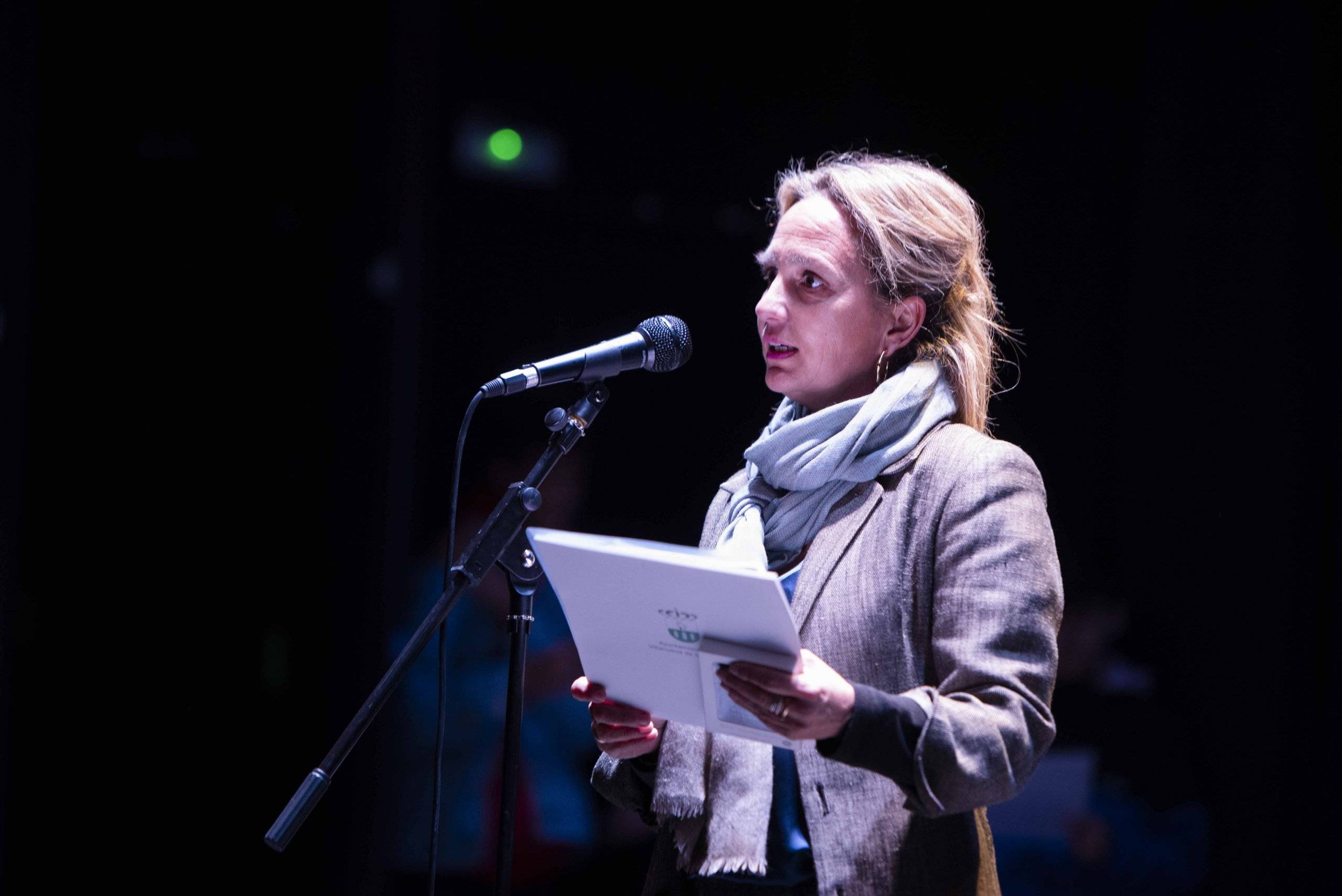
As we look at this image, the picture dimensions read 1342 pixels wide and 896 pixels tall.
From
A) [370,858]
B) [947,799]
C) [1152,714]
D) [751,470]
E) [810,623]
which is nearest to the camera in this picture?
[947,799]

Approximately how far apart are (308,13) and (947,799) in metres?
2.42

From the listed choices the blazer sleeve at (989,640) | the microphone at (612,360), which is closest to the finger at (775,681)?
the blazer sleeve at (989,640)

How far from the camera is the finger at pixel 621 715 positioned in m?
1.30

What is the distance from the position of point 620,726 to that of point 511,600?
0.71 ft

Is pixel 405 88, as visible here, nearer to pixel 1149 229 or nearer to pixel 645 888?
pixel 1149 229

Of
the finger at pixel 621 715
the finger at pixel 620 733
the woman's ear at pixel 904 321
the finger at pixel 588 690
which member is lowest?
the finger at pixel 620 733

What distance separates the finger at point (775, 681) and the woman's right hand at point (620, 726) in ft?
0.89

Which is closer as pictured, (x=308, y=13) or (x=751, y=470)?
(x=751, y=470)

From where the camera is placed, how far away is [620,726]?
4.43 feet

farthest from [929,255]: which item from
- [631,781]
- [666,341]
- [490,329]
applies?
[490,329]

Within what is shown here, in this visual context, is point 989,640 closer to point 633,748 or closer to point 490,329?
point 633,748

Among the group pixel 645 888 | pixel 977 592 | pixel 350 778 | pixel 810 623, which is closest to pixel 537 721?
pixel 350 778

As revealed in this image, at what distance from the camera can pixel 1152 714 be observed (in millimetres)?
2432

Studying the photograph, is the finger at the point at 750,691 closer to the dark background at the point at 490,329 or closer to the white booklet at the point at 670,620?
the white booklet at the point at 670,620
